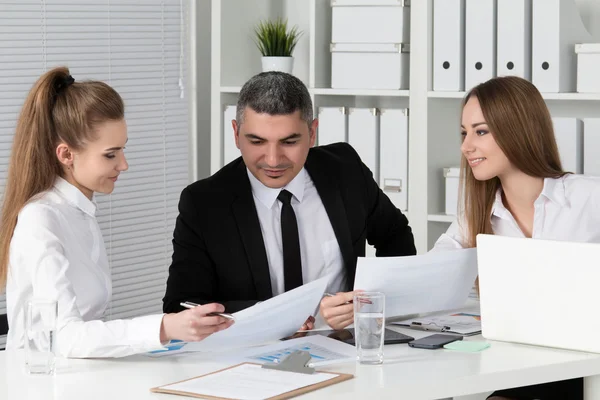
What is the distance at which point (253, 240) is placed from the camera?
2525mm

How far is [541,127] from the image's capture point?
2.61 m

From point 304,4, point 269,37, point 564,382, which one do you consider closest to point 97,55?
point 269,37

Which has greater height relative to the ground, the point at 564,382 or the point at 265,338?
the point at 265,338

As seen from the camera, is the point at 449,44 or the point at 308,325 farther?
the point at 449,44

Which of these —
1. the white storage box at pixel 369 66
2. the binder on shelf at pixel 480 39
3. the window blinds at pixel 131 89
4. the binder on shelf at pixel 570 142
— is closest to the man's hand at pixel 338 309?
the binder on shelf at pixel 570 142

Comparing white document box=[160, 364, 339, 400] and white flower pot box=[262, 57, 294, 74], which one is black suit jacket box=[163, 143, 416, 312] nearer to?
white document box=[160, 364, 339, 400]

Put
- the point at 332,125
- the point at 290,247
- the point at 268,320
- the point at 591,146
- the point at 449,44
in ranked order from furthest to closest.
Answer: the point at 332,125
the point at 449,44
the point at 591,146
the point at 290,247
the point at 268,320

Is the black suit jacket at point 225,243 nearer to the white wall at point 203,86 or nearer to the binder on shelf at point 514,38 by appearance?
the binder on shelf at point 514,38

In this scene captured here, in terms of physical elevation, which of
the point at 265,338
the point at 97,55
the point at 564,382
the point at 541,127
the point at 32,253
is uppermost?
the point at 97,55

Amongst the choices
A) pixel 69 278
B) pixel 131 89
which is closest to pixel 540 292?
pixel 69 278

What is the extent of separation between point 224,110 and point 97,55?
0.55m

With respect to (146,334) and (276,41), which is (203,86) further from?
(146,334)

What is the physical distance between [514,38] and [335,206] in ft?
3.55

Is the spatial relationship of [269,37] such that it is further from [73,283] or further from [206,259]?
[73,283]
